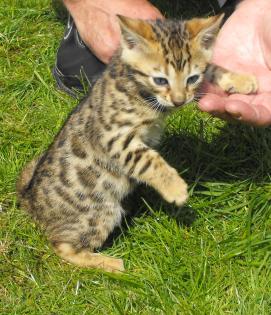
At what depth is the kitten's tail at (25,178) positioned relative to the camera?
3451mm

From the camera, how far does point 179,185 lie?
3014 mm

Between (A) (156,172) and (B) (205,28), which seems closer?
(B) (205,28)

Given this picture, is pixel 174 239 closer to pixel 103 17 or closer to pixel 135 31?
pixel 135 31

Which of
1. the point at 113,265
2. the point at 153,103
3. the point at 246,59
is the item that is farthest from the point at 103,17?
the point at 113,265

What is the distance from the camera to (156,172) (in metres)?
3.00

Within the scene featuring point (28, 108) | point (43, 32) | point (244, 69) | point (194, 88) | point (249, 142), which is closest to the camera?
point (194, 88)

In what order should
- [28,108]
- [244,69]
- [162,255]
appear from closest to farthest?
1. [162,255]
2. [244,69]
3. [28,108]

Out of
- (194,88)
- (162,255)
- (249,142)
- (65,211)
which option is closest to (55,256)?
(65,211)

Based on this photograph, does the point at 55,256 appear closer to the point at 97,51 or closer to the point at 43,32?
the point at 97,51

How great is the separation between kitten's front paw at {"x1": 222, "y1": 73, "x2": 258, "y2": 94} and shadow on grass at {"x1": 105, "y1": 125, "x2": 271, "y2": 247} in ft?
1.84

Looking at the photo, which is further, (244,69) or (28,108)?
(28,108)

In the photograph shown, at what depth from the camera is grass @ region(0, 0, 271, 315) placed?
301 cm

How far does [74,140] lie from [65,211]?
397 millimetres

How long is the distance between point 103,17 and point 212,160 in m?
1.36
